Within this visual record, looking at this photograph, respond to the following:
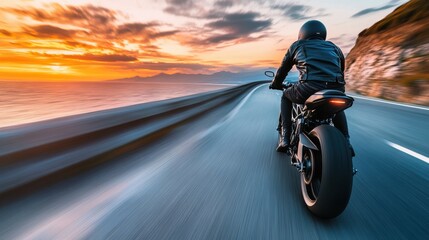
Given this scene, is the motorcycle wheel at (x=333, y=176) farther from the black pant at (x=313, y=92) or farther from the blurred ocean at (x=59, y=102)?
the blurred ocean at (x=59, y=102)

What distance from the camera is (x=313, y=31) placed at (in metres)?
3.30

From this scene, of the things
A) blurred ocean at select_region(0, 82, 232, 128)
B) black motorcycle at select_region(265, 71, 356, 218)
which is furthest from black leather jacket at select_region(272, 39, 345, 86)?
blurred ocean at select_region(0, 82, 232, 128)

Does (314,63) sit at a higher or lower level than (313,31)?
lower

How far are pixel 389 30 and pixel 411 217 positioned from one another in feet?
116

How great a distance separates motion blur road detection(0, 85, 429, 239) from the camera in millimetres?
2213

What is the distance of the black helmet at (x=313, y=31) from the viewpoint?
3.29 meters

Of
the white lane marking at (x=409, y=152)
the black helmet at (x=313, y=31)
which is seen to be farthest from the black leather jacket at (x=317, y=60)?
the white lane marking at (x=409, y=152)

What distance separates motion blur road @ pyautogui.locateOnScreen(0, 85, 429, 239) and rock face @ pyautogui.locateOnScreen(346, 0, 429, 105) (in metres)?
12.7

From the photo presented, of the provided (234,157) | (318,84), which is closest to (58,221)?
(234,157)

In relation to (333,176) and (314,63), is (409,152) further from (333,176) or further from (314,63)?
(333,176)

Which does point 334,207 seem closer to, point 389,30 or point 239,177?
point 239,177

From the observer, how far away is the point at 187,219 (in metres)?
2.38

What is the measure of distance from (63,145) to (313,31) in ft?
14.1

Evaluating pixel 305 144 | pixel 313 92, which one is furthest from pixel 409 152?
pixel 305 144
